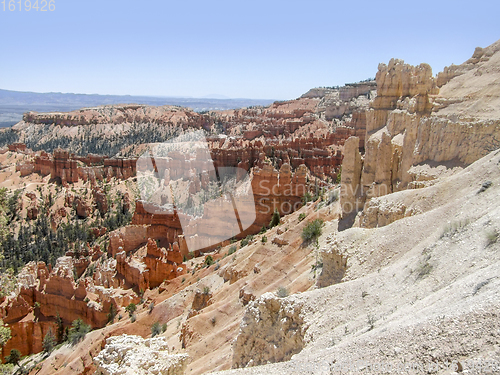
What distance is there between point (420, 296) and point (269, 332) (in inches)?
161

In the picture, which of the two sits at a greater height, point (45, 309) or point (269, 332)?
point (269, 332)

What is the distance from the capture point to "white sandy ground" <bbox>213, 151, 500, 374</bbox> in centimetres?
560

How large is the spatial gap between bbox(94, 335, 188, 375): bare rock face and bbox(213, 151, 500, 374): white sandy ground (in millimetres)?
3275

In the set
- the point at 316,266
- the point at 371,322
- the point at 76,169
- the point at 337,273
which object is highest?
the point at 371,322

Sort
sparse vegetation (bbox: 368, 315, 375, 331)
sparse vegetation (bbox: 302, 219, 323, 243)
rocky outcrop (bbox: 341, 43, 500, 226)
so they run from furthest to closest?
sparse vegetation (bbox: 302, 219, 323, 243)
rocky outcrop (bbox: 341, 43, 500, 226)
sparse vegetation (bbox: 368, 315, 375, 331)

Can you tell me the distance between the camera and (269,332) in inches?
404

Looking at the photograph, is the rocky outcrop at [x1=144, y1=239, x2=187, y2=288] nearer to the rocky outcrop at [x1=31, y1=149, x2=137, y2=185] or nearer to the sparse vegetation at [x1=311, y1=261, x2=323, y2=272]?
the sparse vegetation at [x1=311, y1=261, x2=323, y2=272]

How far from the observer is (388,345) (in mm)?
6203

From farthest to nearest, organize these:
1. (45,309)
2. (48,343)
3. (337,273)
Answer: (45,309), (48,343), (337,273)

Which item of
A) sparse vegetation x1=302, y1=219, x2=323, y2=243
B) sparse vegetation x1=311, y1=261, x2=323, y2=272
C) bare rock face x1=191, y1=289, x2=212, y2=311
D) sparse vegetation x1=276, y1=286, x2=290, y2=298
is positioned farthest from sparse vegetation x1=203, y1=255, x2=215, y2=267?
sparse vegetation x1=276, y1=286, x2=290, y2=298

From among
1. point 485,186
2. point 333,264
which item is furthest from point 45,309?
point 485,186

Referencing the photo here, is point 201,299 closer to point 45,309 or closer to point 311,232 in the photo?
point 311,232

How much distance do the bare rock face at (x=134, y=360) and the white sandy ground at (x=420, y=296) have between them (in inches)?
129

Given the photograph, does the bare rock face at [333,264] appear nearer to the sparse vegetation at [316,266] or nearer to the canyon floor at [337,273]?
the canyon floor at [337,273]
